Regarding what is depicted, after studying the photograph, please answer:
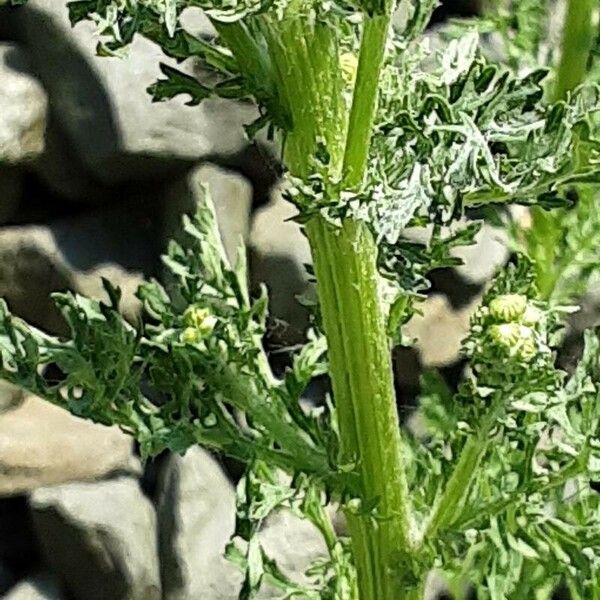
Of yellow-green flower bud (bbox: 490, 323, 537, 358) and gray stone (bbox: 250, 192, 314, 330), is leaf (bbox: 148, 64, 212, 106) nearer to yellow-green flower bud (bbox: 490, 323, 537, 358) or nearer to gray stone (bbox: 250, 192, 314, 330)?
yellow-green flower bud (bbox: 490, 323, 537, 358)

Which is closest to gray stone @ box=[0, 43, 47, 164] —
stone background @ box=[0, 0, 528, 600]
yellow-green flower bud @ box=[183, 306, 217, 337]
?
stone background @ box=[0, 0, 528, 600]

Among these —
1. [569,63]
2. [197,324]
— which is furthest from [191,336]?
[569,63]

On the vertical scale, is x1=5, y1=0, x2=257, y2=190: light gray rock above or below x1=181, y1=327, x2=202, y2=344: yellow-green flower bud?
below

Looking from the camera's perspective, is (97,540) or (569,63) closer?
(569,63)

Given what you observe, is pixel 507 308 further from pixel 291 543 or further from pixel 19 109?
pixel 19 109

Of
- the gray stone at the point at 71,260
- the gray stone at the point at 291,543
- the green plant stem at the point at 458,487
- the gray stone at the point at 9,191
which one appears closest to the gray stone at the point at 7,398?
the gray stone at the point at 71,260

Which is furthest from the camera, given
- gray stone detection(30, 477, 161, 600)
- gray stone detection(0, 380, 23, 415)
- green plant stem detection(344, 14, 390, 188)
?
gray stone detection(0, 380, 23, 415)

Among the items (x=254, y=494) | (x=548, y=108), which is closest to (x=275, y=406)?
(x=254, y=494)
